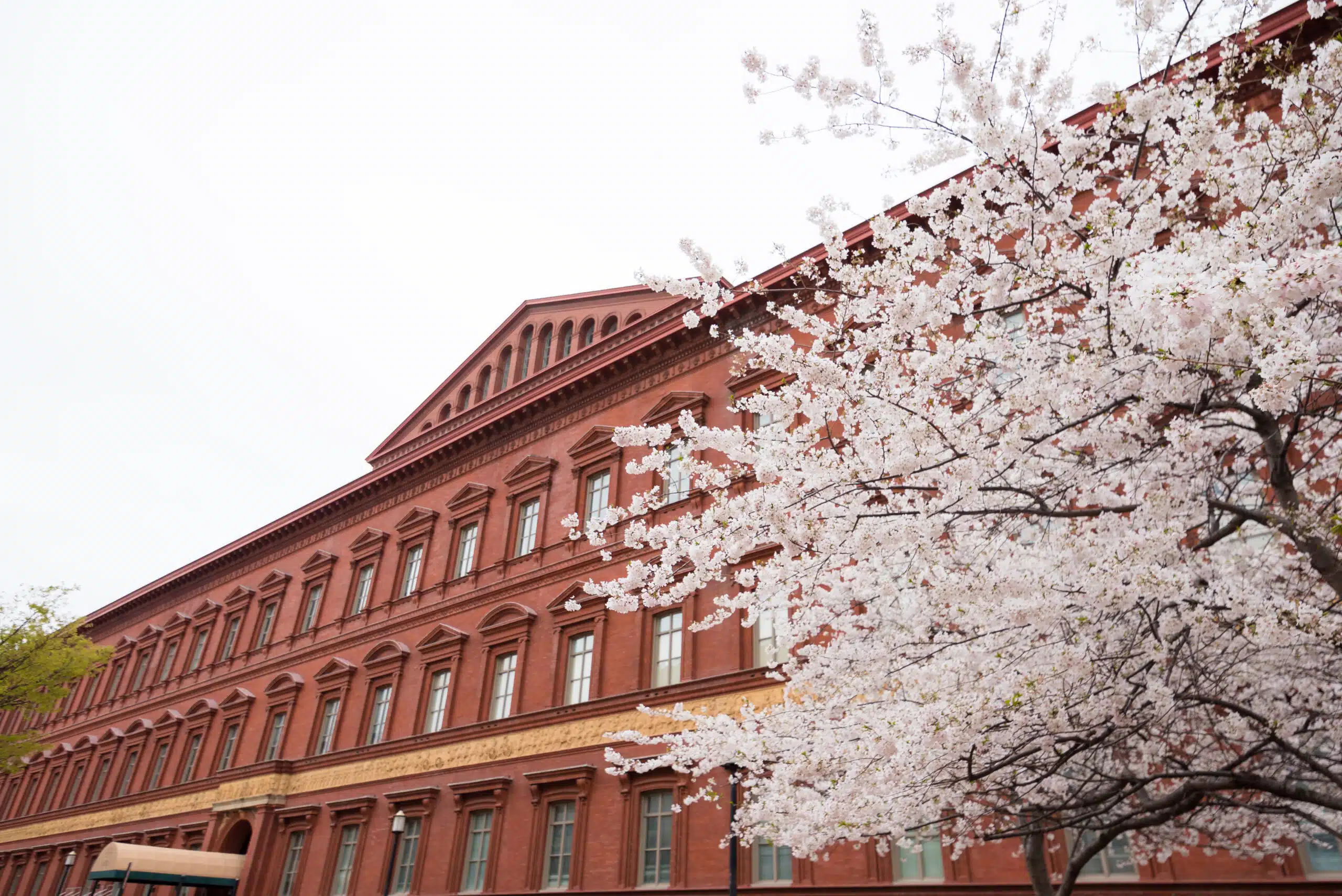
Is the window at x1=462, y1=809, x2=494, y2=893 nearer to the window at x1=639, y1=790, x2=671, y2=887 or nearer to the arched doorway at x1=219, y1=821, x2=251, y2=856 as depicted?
the window at x1=639, y1=790, x2=671, y2=887

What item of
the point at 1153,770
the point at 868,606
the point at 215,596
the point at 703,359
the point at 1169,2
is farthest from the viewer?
the point at 215,596

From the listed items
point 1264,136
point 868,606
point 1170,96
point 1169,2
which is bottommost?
point 868,606

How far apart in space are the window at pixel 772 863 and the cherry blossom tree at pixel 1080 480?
206 inches

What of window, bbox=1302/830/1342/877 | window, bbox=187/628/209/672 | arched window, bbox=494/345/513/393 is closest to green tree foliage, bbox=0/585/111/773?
window, bbox=187/628/209/672

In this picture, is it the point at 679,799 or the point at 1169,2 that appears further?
the point at 679,799

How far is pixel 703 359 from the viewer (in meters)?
20.9

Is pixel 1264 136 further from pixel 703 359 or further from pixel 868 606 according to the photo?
pixel 703 359

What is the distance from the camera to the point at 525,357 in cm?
2784

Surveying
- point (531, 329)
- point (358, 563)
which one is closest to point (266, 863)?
point (358, 563)

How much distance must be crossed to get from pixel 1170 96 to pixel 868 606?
633cm

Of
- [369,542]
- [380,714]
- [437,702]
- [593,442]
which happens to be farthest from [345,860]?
[593,442]

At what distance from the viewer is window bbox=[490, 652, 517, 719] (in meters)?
21.1

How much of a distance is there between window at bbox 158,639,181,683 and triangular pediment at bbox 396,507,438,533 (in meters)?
15.4

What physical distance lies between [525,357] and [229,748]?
16748 mm
